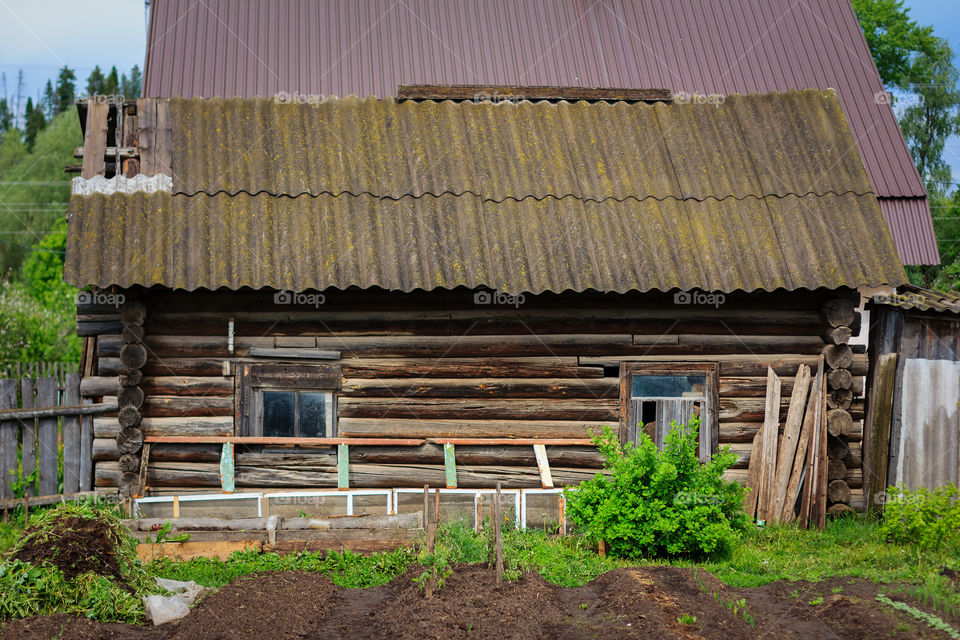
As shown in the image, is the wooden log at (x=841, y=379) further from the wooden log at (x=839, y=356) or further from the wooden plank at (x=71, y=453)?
the wooden plank at (x=71, y=453)

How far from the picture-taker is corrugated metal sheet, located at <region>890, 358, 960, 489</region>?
10.9m

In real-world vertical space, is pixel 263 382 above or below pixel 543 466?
above

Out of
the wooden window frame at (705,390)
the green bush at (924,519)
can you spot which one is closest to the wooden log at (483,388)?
the wooden window frame at (705,390)

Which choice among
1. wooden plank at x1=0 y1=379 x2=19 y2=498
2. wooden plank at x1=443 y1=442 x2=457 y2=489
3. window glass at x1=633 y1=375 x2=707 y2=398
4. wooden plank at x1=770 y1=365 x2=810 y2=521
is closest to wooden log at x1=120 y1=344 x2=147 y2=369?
wooden plank at x1=0 y1=379 x2=19 y2=498

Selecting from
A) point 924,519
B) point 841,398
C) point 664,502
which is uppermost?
point 841,398

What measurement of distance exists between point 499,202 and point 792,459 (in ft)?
15.6

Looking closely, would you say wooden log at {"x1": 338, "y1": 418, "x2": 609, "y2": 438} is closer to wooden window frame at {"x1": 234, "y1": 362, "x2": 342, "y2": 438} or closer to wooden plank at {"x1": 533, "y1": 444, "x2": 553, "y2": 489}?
wooden plank at {"x1": 533, "y1": 444, "x2": 553, "y2": 489}

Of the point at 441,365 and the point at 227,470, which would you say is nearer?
the point at 227,470

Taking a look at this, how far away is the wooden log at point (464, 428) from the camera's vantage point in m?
10.2

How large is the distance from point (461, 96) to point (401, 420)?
5.67 metres

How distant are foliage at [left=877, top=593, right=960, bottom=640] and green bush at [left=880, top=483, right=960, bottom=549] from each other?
7.48 feet

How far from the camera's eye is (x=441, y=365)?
10.2m

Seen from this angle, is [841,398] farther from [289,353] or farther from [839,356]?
[289,353]

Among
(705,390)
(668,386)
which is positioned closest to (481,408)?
(668,386)
